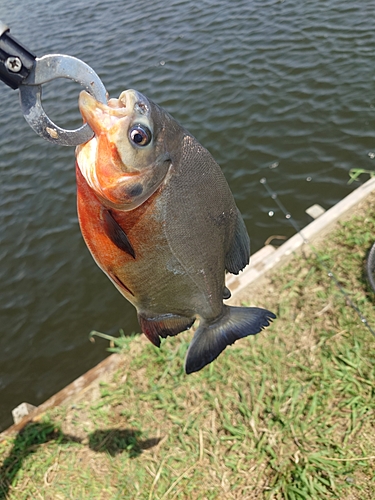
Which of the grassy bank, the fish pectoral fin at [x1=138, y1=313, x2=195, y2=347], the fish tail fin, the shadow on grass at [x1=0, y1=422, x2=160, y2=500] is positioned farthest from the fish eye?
the shadow on grass at [x1=0, y1=422, x2=160, y2=500]

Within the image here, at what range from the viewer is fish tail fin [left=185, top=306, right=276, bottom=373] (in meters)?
1.98

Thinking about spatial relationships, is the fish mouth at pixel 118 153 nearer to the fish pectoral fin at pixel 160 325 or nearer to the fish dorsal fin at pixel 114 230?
the fish dorsal fin at pixel 114 230

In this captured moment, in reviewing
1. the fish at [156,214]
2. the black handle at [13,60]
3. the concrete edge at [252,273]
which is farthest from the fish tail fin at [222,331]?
the concrete edge at [252,273]

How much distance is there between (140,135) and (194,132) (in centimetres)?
757

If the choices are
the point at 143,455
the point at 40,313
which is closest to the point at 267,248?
the point at 143,455

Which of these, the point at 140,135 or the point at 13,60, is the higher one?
the point at 13,60

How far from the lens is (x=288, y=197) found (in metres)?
7.08

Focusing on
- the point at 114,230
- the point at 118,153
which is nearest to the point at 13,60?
the point at 118,153

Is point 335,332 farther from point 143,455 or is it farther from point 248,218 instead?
point 248,218

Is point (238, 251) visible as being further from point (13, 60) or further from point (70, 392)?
point (70, 392)

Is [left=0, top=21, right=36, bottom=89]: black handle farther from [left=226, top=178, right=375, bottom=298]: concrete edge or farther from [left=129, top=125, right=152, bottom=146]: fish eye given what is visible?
[left=226, top=178, right=375, bottom=298]: concrete edge

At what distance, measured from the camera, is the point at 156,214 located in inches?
61.5

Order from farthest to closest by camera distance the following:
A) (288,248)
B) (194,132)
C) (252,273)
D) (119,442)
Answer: (194,132) → (288,248) → (252,273) → (119,442)

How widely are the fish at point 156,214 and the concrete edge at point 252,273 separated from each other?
2680mm
